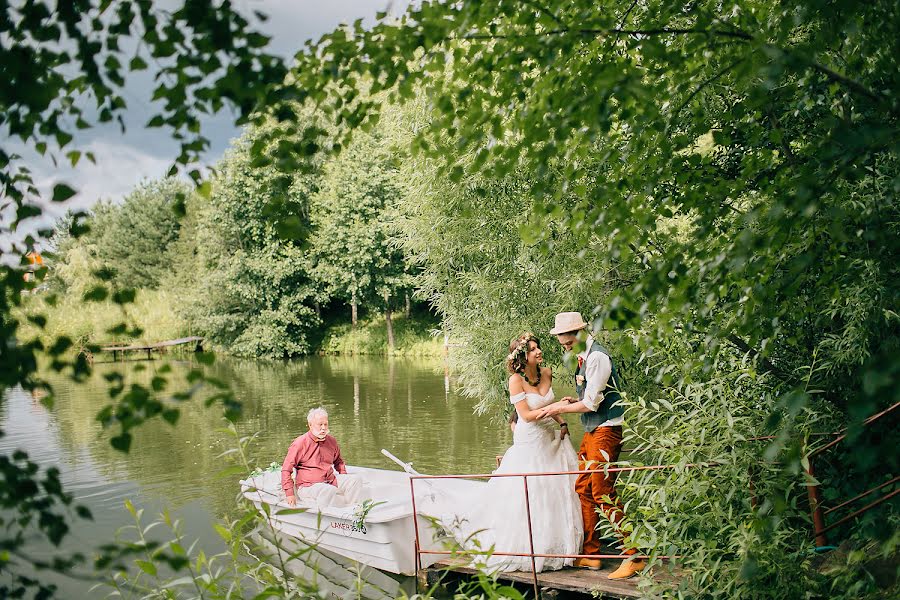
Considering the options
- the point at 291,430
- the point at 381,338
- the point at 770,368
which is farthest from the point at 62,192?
the point at 381,338

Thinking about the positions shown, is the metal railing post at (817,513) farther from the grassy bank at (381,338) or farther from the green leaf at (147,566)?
the grassy bank at (381,338)

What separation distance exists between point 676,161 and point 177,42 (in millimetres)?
2684

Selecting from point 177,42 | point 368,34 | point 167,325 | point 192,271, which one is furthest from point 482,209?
point 192,271

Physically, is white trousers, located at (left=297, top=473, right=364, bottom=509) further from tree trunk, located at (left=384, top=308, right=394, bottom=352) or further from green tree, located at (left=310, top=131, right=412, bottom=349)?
tree trunk, located at (left=384, top=308, right=394, bottom=352)

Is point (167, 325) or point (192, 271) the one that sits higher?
point (192, 271)

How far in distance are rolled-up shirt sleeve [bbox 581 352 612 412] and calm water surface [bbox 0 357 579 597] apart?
4.32m

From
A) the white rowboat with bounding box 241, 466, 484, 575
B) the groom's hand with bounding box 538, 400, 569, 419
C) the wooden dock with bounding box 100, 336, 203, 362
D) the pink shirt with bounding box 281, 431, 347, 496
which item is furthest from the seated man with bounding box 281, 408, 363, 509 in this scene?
the wooden dock with bounding box 100, 336, 203, 362

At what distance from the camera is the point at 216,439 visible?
15352 millimetres

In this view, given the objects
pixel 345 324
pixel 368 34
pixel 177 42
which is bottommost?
pixel 345 324

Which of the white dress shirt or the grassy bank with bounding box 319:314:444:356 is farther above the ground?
the white dress shirt

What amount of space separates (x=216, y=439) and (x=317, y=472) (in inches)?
296

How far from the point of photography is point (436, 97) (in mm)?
3352

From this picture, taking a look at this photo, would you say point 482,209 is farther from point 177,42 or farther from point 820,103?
point 177,42

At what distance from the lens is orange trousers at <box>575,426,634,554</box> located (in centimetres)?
611
